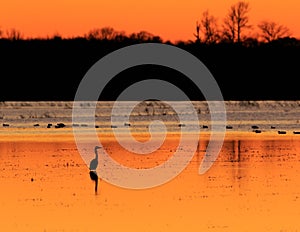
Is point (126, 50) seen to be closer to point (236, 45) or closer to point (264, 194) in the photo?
point (236, 45)

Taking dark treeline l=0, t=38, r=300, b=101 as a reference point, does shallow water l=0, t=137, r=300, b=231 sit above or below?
below

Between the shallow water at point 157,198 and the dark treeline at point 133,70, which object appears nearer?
the shallow water at point 157,198

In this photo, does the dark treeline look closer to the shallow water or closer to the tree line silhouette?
the tree line silhouette

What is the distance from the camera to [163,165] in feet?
75.5

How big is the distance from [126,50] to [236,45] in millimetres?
9731

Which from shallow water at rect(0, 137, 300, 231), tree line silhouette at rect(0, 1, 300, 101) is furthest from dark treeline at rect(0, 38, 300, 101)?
shallow water at rect(0, 137, 300, 231)

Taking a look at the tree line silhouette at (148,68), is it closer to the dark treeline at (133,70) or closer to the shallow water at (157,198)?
the dark treeline at (133,70)

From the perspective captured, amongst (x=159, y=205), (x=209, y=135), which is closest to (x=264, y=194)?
(x=159, y=205)

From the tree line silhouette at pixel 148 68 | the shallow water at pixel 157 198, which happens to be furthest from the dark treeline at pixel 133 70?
the shallow water at pixel 157 198

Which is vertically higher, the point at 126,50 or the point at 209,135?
the point at 126,50

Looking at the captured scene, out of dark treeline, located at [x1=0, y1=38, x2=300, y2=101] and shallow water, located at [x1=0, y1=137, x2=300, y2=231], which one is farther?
dark treeline, located at [x1=0, y1=38, x2=300, y2=101]

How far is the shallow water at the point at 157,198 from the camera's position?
1550 cm

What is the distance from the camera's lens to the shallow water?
15500 mm

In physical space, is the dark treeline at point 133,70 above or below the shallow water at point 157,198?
above
